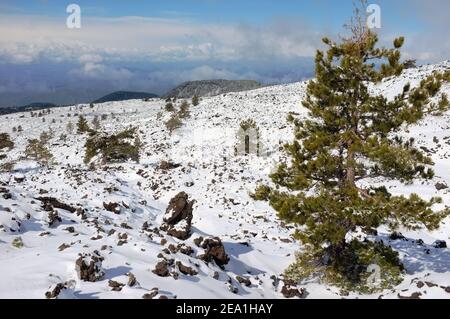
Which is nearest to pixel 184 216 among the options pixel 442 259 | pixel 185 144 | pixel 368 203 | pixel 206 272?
pixel 206 272

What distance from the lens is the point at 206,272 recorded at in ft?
49.8

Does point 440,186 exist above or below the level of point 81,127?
below

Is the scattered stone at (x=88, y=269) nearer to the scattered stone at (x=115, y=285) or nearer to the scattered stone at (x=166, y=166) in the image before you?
the scattered stone at (x=115, y=285)

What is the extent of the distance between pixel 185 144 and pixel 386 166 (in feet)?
185

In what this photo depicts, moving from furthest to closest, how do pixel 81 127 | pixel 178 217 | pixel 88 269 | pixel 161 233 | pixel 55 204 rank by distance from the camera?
pixel 81 127 → pixel 178 217 → pixel 55 204 → pixel 161 233 → pixel 88 269

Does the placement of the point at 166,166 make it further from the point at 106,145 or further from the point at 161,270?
the point at 161,270

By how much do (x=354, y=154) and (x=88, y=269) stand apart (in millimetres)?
9960

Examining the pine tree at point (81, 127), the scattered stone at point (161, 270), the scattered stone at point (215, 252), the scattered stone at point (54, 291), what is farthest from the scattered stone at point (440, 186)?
the pine tree at point (81, 127)

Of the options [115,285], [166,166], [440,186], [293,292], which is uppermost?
[166,166]

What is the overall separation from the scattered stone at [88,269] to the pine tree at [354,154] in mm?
6537

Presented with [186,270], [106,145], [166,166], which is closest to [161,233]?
[186,270]

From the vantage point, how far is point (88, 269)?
38.3 ft

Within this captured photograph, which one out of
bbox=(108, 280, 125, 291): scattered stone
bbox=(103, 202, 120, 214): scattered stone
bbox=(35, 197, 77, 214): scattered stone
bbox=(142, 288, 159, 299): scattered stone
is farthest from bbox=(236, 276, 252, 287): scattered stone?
bbox=(103, 202, 120, 214): scattered stone

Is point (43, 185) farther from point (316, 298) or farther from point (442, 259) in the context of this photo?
point (442, 259)
